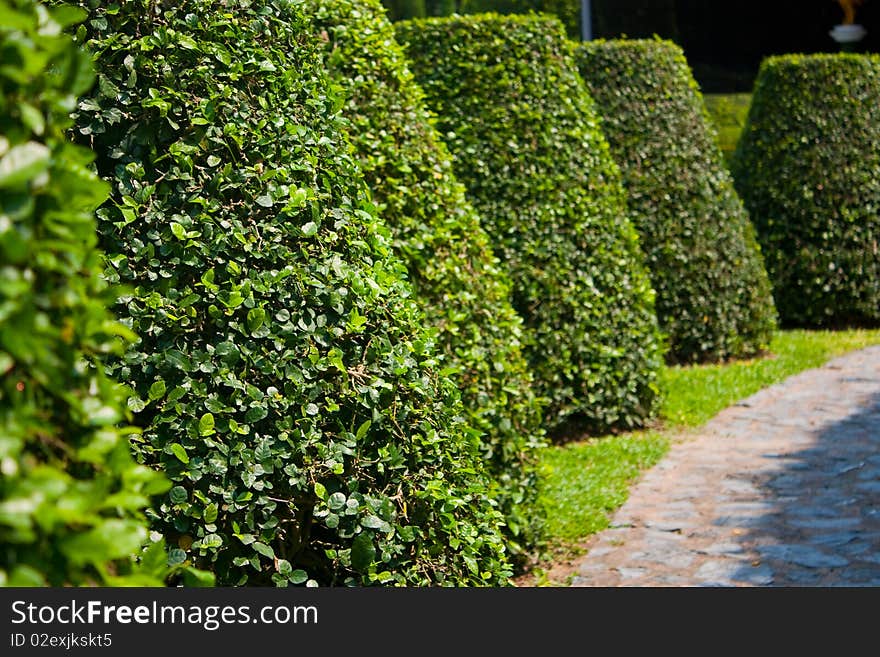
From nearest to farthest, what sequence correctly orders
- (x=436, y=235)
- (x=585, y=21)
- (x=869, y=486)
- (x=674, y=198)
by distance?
(x=436, y=235)
(x=869, y=486)
(x=674, y=198)
(x=585, y=21)

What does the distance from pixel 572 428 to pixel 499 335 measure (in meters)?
2.53

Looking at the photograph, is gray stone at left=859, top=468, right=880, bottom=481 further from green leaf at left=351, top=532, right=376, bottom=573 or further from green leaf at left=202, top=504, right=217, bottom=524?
green leaf at left=202, top=504, right=217, bottom=524

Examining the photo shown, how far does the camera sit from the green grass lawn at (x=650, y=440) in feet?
17.9

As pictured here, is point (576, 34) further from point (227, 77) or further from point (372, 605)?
point (372, 605)

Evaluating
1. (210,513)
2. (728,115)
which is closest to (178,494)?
(210,513)

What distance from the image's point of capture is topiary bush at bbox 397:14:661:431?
6812 millimetres

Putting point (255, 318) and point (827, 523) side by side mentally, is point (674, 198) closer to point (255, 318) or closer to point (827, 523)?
point (827, 523)

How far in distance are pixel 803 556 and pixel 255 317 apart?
3.17m

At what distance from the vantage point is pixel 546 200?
6895 mm

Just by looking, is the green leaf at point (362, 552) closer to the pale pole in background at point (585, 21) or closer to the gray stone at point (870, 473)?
the gray stone at point (870, 473)

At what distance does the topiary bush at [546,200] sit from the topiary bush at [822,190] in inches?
174

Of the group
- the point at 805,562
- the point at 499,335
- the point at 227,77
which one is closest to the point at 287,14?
the point at 227,77

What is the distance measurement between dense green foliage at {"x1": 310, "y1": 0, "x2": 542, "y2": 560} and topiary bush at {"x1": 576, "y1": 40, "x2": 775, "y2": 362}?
14.4 feet

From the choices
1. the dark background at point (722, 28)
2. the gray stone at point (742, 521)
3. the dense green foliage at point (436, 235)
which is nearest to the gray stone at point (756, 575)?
the gray stone at point (742, 521)
